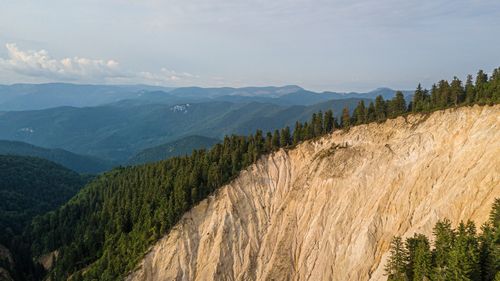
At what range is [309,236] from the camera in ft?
240

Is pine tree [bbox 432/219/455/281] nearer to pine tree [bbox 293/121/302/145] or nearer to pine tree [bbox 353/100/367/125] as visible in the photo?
pine tree [bbox 353/100/367/125]

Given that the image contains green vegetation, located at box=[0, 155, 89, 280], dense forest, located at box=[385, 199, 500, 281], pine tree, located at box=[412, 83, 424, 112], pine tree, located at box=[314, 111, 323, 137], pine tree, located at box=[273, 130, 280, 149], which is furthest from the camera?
green vegetation, located at box=[0, 155, 89, 280]

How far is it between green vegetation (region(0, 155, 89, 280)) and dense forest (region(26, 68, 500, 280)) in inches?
280

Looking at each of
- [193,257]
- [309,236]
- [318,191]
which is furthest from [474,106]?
[193,257]

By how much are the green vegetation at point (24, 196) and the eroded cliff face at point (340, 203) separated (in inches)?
1865

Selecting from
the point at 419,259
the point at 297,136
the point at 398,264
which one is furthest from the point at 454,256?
the point at 297,136

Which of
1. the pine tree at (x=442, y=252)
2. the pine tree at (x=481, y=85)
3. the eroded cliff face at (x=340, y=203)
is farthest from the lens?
the pine tree at (x=481, y=85)

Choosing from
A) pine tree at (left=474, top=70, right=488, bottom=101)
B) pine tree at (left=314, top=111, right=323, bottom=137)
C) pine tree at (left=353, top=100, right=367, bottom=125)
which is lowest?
pine tree at (left=314, top=111, right=323, bottom=137)

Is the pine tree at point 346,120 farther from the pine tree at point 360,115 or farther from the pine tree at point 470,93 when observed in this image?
the pine tree at point 470,93

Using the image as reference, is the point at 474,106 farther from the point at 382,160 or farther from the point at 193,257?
the point at 193,257

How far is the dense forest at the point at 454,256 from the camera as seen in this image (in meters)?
45.7

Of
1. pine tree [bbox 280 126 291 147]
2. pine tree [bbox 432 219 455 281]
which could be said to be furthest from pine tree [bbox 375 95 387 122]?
pine tree [bbox 432 219 455 281]

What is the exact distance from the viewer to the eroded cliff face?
60344 mm

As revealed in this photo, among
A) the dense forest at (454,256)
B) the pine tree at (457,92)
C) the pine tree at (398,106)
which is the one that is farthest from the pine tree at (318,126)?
the dense forest at (454,256)
